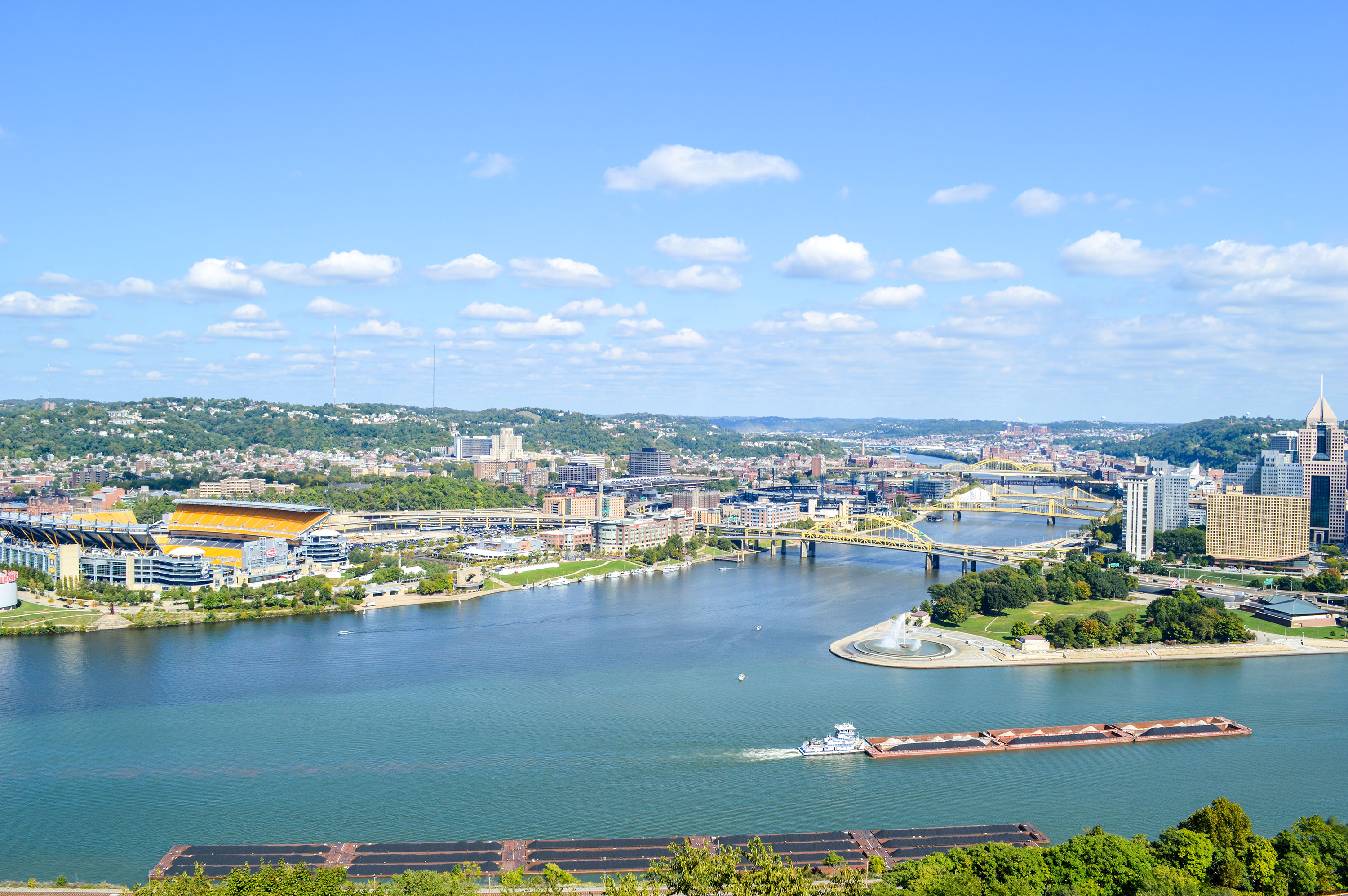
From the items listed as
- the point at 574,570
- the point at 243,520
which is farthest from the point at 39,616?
the point at 574,570

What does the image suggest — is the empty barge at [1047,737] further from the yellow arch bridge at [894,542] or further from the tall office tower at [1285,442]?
the tall office tower at [1285,442]

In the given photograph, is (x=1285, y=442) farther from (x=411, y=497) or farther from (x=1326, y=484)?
(x=411, y=497)

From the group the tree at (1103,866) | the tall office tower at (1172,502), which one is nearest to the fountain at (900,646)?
the tree at (1103,866)

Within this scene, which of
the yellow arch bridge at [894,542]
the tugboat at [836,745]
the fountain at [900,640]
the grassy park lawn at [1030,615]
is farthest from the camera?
the yellow arch bridge at [894,542]

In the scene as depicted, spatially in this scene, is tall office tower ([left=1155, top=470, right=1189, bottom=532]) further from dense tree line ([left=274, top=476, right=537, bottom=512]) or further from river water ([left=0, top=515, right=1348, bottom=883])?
dense tree line ([left=274, top=476, right=537, bottom=512])

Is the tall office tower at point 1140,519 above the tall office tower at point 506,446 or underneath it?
underneath

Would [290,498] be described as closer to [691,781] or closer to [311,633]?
[311,633]
